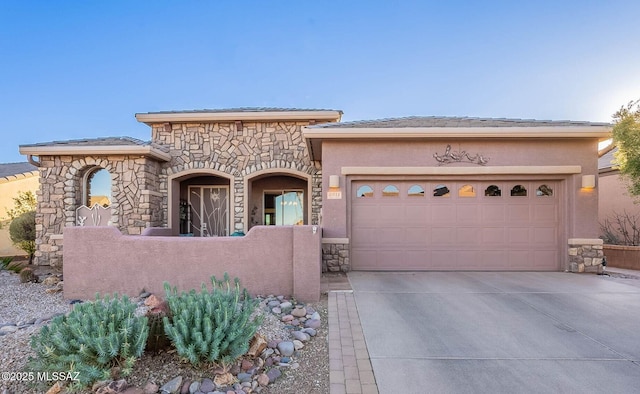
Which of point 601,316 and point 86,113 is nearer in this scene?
point 601,316

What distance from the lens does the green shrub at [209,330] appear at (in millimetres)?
2965

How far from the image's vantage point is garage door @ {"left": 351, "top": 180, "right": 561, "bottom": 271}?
25.5 feet

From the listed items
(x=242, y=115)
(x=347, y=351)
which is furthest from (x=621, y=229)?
(x=242, y=115)

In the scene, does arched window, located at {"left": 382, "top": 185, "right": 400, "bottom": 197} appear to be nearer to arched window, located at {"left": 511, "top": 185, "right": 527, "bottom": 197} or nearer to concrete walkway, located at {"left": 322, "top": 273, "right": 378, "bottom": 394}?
arched window, located at {"left": 511, "top": 185, "right": 527, "bottom": 197}

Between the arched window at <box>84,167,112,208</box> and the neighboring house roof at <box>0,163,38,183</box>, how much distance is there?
21.6 feet

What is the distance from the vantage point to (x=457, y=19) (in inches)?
447

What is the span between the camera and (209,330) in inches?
119

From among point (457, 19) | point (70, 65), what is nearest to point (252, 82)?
point (70, 65)

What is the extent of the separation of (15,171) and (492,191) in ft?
66.9

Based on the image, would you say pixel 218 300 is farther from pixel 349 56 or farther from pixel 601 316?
pixel 349 56

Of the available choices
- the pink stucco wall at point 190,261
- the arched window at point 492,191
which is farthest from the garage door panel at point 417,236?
the pink stucco wall at point 190,261

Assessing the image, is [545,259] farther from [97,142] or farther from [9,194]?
[9,194]

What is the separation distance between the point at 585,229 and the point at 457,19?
323 inches

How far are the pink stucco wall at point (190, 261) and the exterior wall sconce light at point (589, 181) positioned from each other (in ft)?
22.1
